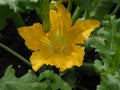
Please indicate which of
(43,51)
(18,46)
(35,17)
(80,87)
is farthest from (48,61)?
(35,17)

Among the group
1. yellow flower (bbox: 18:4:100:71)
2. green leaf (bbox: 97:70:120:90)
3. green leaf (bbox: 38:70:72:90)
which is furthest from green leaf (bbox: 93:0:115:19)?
green leaf (bbox: 97:70:120:90)

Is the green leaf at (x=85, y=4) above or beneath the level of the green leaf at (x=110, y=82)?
above

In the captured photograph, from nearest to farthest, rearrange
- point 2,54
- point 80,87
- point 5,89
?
point 5,89 → point 80,87 → point 2,54

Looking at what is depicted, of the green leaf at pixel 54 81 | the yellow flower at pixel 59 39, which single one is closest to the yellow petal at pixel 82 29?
the yellow flower at pixel 59 39

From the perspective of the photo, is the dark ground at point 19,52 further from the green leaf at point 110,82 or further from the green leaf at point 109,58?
the green leaf at point 110,82

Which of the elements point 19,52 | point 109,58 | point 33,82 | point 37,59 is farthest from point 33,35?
point 19,52

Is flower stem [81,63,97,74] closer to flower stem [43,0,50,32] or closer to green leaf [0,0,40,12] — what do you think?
flower stem [43,0,50,32]

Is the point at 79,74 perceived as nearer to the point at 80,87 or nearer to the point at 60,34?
the point at 80,87
